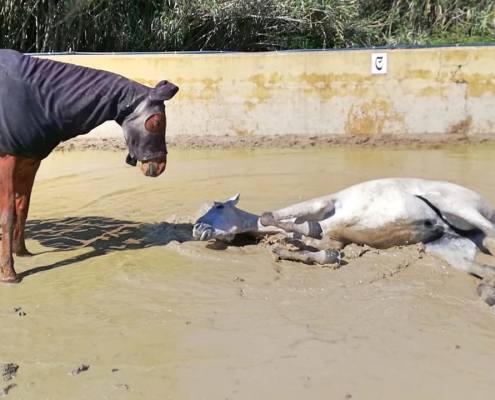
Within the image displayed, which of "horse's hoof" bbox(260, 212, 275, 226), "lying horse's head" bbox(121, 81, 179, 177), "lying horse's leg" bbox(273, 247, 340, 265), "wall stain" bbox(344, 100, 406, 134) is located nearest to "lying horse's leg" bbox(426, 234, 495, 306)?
"lying horse's leg" bbox(273, 247, 340, 265)

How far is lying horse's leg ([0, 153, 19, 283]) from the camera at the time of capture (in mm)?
4852

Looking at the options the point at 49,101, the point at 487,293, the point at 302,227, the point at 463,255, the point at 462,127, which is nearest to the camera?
the point at 487,293

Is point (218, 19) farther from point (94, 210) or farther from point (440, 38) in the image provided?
point (94, 210)

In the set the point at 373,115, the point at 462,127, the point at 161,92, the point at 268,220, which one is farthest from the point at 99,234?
the point at 462,127

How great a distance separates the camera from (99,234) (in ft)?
20.4

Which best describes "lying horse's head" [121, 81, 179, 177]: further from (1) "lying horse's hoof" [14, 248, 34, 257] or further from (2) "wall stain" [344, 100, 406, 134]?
(2) "wall stain" [344, 100, 406, 134]

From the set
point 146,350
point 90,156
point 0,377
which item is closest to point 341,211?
point 146,350

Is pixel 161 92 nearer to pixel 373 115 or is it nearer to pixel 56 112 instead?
pixel 56 112

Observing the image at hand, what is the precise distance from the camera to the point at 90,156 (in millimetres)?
10219

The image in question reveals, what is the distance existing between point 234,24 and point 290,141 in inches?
204

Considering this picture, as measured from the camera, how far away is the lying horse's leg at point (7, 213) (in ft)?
15.9

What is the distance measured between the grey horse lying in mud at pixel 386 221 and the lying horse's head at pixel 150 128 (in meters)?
0.67

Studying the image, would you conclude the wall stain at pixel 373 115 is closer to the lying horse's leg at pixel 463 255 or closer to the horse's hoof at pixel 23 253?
the lying horse's leg at pixel 463 255

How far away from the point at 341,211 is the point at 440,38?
12.6 m
